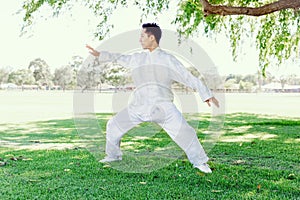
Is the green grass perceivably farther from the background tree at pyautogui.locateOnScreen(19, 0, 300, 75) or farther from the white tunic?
the background tree at pyautogui.locateOnScreen(19, 0, 300, 75)

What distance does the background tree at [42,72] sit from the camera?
182 ft

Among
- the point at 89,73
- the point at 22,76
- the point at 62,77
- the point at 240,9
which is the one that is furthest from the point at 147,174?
the point at 22,76

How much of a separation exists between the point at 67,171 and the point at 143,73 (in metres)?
1.40

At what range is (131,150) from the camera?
5902mm

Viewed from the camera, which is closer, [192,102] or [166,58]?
[166,58]

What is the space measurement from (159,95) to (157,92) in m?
0.04

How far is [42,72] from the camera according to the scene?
5675 cm

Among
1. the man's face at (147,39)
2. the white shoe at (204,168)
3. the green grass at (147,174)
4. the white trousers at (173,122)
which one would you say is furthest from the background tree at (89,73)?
the white shoe at (204,168)

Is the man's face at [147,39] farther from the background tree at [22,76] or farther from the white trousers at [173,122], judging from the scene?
the background tree at [22,76]

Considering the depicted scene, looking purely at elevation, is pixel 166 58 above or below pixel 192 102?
above

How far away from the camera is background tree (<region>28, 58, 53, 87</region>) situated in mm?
55344

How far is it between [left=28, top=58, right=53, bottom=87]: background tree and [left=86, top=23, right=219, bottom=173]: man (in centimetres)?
5243

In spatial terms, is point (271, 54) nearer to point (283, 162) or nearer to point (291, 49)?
point (291, 49)

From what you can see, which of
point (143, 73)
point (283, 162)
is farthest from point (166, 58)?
point (283, 162)
